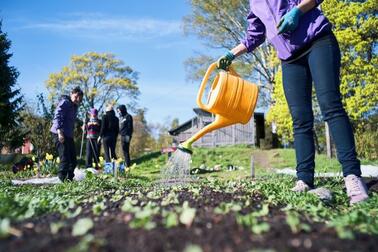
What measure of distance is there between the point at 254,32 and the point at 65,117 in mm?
4210

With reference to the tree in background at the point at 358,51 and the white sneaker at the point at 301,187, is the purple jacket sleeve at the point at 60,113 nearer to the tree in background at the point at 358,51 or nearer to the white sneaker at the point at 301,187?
the white sneaker at the point at 301,187

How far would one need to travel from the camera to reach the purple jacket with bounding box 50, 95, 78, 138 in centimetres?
668

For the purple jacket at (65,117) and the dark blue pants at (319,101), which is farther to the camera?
the purple jacket at (65,117)

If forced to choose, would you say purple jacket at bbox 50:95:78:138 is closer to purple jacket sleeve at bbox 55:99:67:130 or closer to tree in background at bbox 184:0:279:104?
purple jacket sleeve at bbox 55:99:67:130

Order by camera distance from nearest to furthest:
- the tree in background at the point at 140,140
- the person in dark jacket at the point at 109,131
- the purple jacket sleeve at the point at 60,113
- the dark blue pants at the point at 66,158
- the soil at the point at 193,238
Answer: the soil at the point at 193,238
the dark blue pants at the point at 66,158
the purple jacket sleeve at the point at 60,113
the person in dark jacket at the point at 109,131
the tree in background at the point at 140,140

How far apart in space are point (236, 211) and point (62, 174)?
17.2 feet

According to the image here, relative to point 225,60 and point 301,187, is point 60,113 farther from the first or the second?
point 301,187

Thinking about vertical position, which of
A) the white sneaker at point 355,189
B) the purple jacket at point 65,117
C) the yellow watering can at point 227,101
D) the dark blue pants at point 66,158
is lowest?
the white sneaker at point 355,189

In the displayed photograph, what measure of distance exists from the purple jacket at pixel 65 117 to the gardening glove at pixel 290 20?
4748mm

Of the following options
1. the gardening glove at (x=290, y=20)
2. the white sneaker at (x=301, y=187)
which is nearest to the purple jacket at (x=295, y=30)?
the gardening glove at (x=290, y=20)

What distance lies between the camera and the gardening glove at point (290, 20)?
9.04ft

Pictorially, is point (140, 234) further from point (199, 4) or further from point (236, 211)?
point (199, 4)

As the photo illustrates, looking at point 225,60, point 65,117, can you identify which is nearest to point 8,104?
point 65,117

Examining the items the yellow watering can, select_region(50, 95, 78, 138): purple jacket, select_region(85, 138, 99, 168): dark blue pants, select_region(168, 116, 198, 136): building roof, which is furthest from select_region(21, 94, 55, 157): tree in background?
select_region(168, 116, 198, 136): building roof
